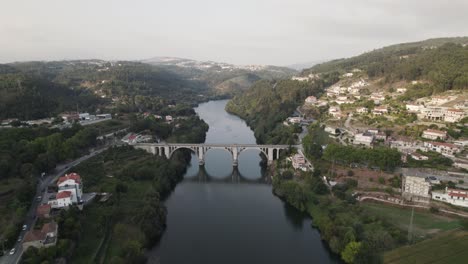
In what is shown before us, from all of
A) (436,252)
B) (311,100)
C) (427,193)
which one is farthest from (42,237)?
(311,100)

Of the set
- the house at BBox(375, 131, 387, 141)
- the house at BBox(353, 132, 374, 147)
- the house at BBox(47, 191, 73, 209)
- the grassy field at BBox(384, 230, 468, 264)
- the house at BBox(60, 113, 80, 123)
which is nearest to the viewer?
the grassy field at BBox(384, 230, 468, 264)

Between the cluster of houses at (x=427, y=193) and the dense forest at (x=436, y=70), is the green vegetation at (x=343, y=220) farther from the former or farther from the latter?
the dense forest at (x=436, y=70)

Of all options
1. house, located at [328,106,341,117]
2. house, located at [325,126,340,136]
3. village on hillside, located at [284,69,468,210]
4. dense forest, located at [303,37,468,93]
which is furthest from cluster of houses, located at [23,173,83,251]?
dense forest, located at [303,37,468,93]

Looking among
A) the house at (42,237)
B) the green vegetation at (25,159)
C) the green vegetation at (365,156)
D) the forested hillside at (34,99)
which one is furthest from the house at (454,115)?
the forested hillside at (34,99)

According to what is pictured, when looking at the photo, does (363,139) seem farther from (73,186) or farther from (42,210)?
(42,210)

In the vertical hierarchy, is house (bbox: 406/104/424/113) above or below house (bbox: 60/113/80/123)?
above

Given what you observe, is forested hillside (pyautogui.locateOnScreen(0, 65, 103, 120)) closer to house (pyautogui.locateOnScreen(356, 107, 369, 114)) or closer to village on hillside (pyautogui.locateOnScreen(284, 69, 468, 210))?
village on hillside (pyautogui.locateOnScreen(284, 69, 468, 210))
